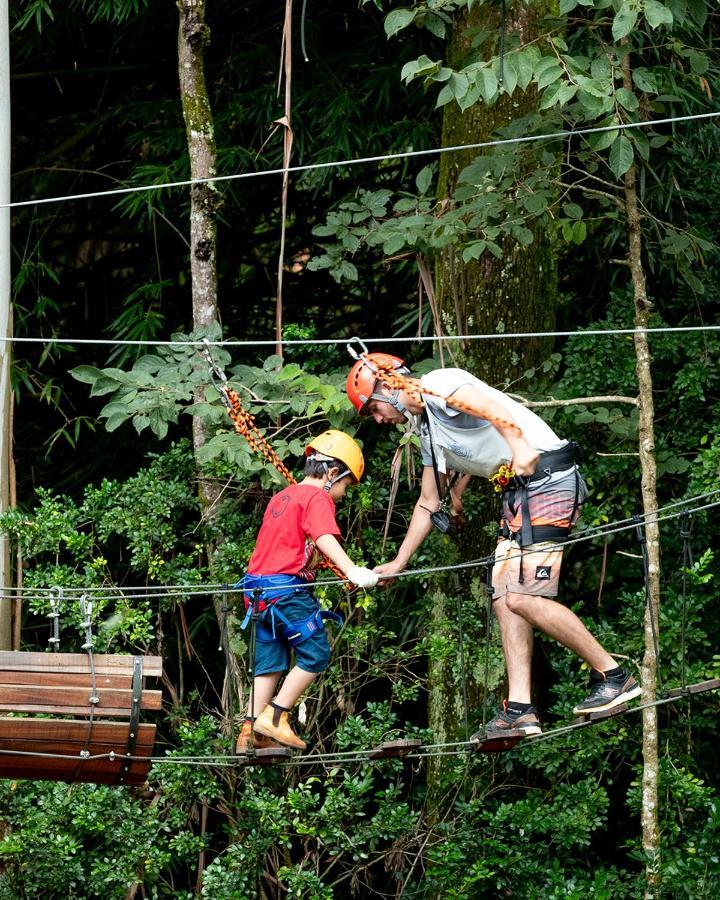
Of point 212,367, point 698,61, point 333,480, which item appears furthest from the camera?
point 212,367

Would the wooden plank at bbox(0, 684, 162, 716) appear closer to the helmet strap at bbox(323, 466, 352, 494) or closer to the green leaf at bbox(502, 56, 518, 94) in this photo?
the helmet strap at bbox(323, 466, 352, 494)

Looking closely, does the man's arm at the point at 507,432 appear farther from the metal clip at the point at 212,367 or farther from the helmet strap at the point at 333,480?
the metal clip at the point at 212,367

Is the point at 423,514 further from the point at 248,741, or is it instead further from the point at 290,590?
the point at 248,741

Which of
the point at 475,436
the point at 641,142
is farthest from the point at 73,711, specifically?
the point at 641,142

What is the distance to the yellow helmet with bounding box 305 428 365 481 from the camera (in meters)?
5.29

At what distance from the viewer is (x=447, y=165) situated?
21.6 feet

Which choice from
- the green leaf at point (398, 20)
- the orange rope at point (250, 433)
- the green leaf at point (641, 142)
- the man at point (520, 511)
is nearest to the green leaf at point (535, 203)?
the green leaf at point (641, 142)

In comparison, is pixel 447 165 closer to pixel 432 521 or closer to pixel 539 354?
pixel 539 354

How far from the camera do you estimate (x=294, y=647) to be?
5.23 metres

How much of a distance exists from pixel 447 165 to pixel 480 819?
266 centimetres

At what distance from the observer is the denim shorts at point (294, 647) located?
5.18 metres

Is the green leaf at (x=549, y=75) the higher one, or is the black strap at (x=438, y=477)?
the green leaf at (x=549, y=75)

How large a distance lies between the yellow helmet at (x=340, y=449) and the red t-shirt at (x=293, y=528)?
13cm

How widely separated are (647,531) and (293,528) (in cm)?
145
